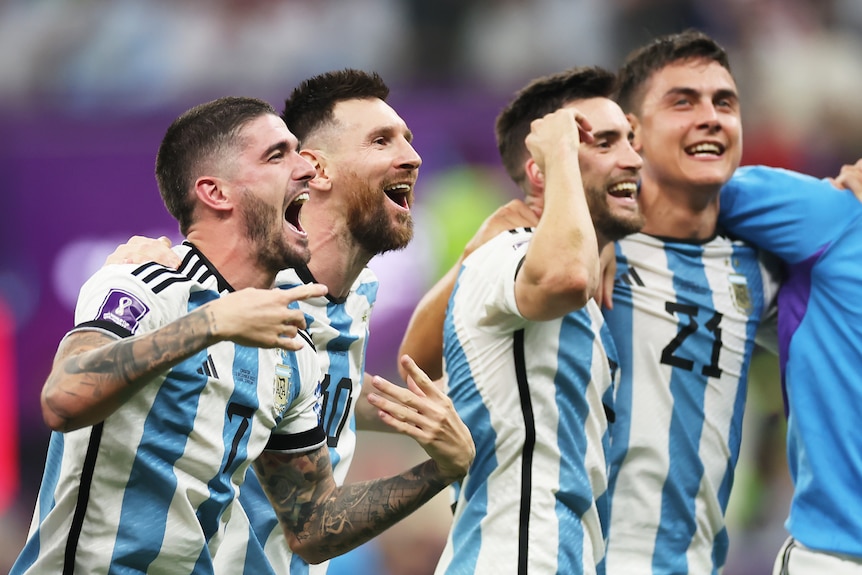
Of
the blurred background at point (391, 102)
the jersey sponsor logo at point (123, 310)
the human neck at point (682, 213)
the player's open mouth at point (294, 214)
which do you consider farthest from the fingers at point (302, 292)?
the blurred background at point (391, 102)

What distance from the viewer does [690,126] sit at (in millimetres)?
5191

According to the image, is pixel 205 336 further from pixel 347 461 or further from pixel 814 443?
pixel 814 443

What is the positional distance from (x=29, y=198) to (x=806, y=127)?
5495mm

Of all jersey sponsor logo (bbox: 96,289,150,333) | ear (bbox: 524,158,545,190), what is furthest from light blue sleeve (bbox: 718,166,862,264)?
jersey sponsor logo (bbox: 96,289,150,333)

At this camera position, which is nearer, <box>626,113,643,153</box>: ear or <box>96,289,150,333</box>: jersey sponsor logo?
<box>96,289,150,333</box>: jersey sponsor logo

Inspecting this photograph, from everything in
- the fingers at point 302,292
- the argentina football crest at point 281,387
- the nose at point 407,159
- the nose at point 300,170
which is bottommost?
the argentina football crest at point 281,387

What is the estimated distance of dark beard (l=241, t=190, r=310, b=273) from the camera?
4.04 metres

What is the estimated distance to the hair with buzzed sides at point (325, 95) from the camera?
4980 millimetres

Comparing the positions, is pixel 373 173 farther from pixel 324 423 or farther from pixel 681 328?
pixel 681 328

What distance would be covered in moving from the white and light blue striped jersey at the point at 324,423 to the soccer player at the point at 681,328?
0.93m

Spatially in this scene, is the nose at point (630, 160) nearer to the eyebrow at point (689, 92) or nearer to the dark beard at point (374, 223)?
the eyebrow at point (689, 92)

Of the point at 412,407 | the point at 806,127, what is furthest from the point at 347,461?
the point at 806,127

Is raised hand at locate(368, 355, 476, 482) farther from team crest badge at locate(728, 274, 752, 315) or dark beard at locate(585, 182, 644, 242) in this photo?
team crest badge at locate(728, 274, 752, 315)

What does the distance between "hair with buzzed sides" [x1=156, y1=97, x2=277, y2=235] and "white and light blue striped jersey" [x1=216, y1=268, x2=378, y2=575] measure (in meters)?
0.55
